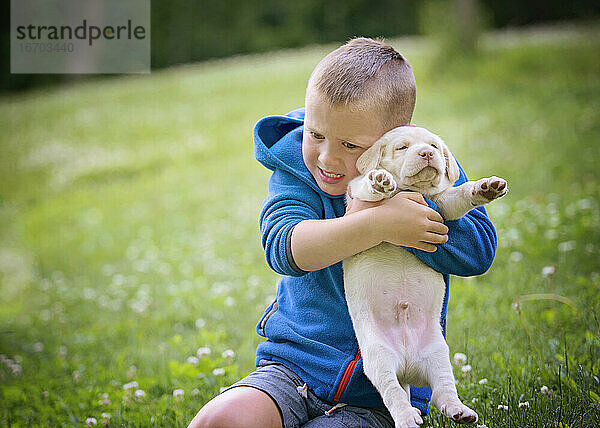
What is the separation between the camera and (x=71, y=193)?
36.4 ft

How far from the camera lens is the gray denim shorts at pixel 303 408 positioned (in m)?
2.19

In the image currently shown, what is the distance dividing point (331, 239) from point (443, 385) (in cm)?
54

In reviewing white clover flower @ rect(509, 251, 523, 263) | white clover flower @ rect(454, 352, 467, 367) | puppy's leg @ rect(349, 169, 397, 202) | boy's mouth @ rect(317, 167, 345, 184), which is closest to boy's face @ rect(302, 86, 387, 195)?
boy's mouth @ rect(317, 167, 345, 184)

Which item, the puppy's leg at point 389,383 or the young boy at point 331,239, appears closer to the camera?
the puppy's leg at point 389,383

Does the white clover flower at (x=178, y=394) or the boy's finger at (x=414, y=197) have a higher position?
the boy's finger at (x=414, y=197)

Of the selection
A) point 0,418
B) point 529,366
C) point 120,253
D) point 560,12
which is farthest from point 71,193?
point 560,12

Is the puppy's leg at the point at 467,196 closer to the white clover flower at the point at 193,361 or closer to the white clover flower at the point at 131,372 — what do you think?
the white clover flower at the point at 193,361

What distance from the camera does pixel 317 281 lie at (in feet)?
7.73

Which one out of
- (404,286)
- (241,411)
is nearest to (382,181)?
(404,286)

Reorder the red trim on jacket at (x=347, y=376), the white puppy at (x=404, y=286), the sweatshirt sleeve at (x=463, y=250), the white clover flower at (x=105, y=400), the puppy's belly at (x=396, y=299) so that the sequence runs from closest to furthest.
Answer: the white puppy at (x=404, y=286) < the puppy's belly at (x=396, y=299) < the sweatshirt sleeve at (x=463, y=250) < the red trim on jacket at (x=347, y=376) < the white clover flower at (x=105, y=400)

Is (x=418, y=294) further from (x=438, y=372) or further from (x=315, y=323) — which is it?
(x=315, y=323)

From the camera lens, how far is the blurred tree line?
1944 cm

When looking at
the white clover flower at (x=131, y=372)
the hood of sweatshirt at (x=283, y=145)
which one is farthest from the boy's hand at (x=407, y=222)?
the white clover flower at (x=131, y=372)

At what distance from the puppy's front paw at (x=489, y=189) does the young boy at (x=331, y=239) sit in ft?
0.53
